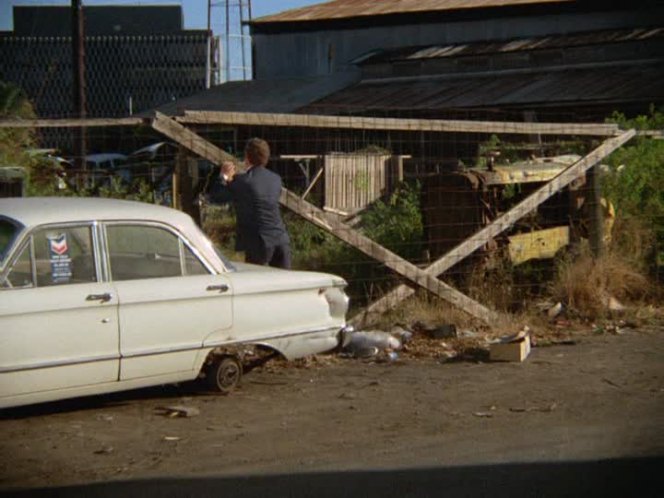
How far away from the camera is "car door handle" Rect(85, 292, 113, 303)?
7.65m

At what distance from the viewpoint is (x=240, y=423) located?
7.71 meters

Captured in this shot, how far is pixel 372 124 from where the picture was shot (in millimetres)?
10914

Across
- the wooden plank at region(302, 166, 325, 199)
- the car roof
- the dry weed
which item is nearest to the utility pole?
the wooden plank at region(302, 166, 325, 199)

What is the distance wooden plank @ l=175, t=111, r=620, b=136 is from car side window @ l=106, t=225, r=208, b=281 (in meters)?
1.90

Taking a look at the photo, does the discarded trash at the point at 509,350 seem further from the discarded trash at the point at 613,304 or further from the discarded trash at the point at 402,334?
the discarded trash at the point at 613,304

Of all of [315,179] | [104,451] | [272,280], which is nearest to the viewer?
[104,451]

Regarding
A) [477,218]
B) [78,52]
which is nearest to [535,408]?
[477,218]

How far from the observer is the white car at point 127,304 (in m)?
7.41

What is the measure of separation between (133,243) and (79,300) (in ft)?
2.39

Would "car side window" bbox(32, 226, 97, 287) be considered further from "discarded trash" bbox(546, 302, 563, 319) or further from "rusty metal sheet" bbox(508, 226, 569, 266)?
"rusty metal sheet" bbox(508, 226, 569, 266)

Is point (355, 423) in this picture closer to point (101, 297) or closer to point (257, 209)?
point (101, 297)

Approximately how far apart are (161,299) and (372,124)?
3.57 metres

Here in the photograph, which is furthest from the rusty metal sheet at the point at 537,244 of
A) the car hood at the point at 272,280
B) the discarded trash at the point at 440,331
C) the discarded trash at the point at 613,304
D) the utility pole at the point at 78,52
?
the utility pole at the point at 78,52

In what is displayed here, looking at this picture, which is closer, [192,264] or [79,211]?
[79,211]
